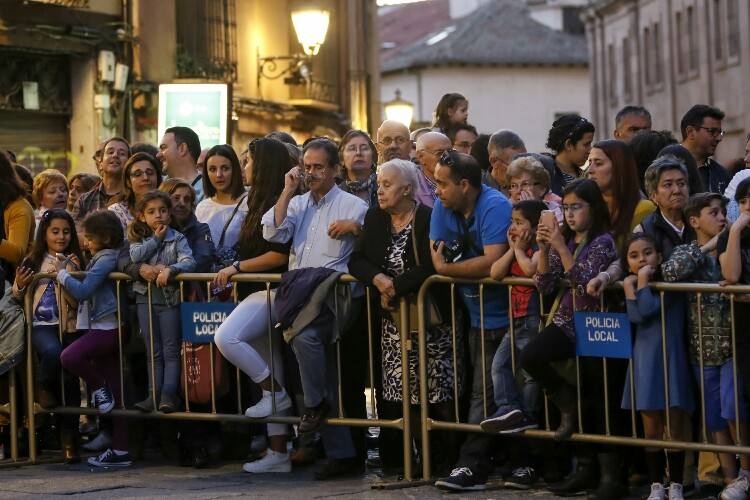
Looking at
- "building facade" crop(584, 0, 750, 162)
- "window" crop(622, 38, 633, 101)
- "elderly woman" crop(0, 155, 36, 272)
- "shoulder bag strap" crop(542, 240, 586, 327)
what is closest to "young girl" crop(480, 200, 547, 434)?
"shoulder bag strap" crop(542, 240, 586, 327)

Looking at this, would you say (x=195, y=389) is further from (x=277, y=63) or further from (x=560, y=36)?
(x=560, y=36)

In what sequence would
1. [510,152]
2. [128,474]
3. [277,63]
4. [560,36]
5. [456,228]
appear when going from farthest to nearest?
[560,36], [277,63], [510,152], [128,474], [456,228]

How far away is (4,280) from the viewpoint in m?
12.5

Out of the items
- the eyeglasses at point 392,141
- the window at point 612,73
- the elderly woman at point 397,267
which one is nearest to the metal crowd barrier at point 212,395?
the elderly woman at point 397,267

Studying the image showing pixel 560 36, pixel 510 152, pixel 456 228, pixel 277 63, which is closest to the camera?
pixel 456 228

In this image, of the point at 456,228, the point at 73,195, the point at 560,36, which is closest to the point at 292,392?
the point at 456,228

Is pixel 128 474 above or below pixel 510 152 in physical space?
below

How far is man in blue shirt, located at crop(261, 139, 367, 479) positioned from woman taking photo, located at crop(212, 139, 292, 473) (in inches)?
9.1

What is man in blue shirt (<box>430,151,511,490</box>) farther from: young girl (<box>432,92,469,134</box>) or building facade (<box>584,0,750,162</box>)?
building facade (<box>584,0,750,162</box>)

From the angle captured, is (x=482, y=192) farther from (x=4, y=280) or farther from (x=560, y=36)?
(x=560, y=36)

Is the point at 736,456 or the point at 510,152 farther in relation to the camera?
the point at 510,152

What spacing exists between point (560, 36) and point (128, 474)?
263ft

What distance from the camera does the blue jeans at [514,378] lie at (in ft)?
35.4

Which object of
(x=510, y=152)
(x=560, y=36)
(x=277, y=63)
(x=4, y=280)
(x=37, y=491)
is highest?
(x=560, y=36)
